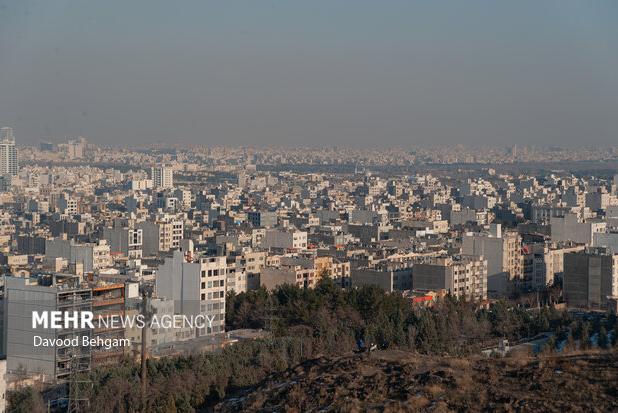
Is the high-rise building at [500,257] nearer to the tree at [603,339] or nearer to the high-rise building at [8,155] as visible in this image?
the tree at [603,339]

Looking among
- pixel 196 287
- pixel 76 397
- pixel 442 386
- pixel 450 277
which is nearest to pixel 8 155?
pixel 450 277

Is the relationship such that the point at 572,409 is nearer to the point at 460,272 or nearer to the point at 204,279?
the point at 204,279

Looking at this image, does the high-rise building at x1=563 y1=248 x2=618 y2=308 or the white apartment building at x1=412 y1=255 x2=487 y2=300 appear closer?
the high-rise building at x1=563 y1=248 x2=618 y2=308

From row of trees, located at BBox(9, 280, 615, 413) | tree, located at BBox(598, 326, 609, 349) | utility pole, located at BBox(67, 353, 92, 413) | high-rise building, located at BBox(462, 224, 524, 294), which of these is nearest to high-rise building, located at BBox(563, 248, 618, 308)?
high-rise building, located at BBox(462, 224, 524, 294)

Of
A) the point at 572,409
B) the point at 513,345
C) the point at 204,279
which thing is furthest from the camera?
the point at 204,279

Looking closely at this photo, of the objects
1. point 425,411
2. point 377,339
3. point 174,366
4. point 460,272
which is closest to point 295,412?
point 425,411

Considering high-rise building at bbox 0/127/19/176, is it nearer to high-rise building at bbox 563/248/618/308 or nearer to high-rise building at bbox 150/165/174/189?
high-rise building at bbox 150/165/174/189

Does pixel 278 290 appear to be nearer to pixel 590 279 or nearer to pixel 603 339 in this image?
pixel 603 339
